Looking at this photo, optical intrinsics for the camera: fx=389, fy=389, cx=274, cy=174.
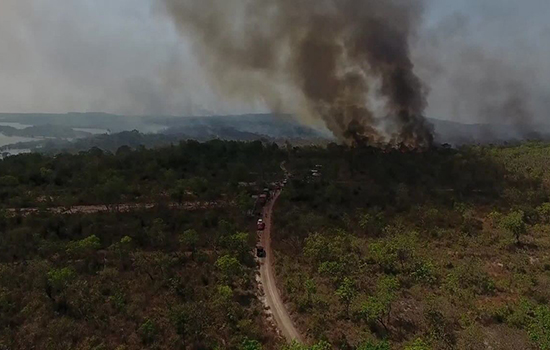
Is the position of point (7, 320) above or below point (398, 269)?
below

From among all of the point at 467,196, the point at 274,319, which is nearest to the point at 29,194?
the point at 274,319

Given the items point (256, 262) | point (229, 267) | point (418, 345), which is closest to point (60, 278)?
point (229, 267)

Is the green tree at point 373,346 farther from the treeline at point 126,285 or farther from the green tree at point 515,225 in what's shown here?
the green tree at point 515,225

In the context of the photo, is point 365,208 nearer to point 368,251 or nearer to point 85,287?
point 368,251

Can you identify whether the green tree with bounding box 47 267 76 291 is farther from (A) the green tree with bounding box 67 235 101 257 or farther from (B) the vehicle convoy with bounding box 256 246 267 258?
(B) the vehicle convoy with bounding box 256 246 267 258

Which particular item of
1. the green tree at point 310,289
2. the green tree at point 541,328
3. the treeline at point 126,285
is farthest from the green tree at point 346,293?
the green tree at point 541,328

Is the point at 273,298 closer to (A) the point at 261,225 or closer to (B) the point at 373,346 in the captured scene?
(B) the point at 373,346
